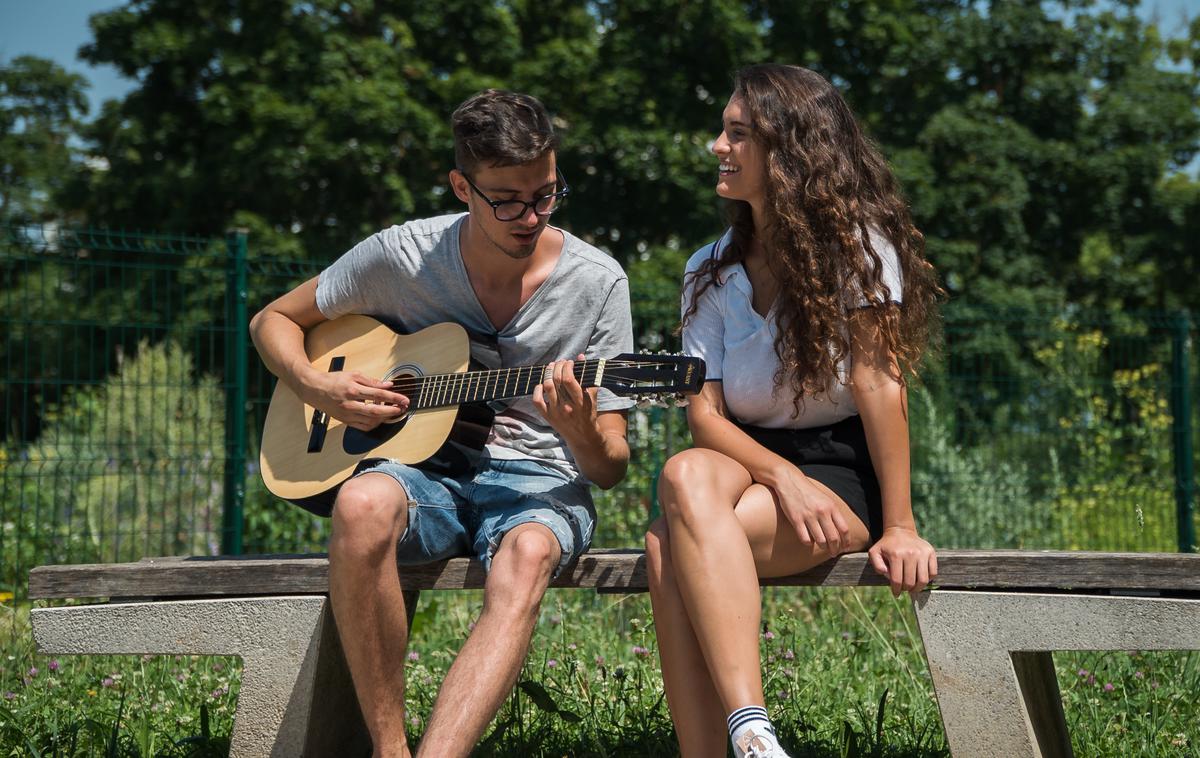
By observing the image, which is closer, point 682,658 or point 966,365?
point 682,658

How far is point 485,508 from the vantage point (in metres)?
2.89

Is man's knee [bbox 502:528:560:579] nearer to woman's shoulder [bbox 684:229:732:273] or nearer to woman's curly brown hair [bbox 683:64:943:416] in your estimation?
woman's curly brown hair [bbox 683:64:943:416]

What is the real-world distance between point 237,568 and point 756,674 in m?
1.19

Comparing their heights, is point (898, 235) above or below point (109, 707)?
above

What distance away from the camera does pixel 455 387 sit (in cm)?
296

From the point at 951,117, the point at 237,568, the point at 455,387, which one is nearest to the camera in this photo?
the point at 237,568

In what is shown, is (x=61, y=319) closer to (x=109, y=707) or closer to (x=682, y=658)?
(x=109, y=707)

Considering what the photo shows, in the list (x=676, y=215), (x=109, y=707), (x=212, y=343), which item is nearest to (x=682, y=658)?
(x=109, y=707)

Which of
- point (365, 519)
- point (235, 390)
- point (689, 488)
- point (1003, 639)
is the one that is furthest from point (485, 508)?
point (235, 390)

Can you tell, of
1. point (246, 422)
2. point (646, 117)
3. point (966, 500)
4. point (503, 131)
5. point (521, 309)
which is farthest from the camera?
point (646, 117)

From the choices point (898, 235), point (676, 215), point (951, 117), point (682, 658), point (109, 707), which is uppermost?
point (951, 117)

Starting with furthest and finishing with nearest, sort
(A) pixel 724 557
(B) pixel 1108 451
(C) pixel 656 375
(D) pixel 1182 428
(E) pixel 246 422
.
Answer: (B) pixel 1108 451, (D) pixel 1182 428, (E) pixel 246 422, (C) pixel 656 375, (A) pixel 724 557

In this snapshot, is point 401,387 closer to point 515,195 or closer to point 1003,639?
point 515,195

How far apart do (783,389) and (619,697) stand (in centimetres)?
109
